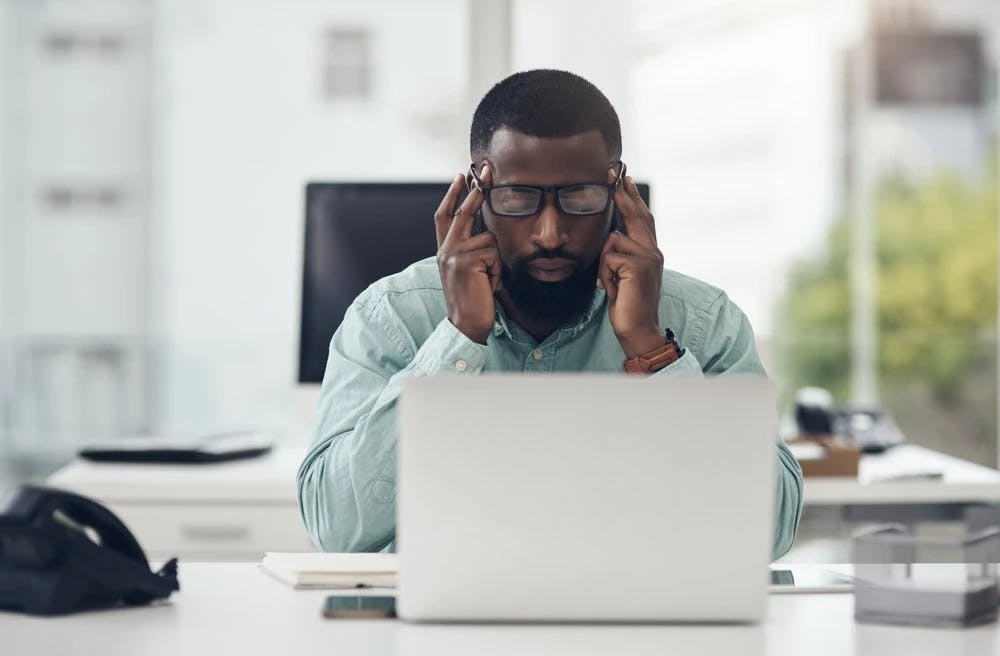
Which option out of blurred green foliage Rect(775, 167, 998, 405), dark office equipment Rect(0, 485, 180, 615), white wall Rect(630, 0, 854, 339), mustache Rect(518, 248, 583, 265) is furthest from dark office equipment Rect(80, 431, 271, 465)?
blurred green foliage Rect(775, 167, 998, 405)

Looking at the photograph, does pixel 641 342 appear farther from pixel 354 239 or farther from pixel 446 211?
pixel 354 239

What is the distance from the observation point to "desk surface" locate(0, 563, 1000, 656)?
3.53ft

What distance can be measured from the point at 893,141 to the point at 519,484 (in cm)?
981

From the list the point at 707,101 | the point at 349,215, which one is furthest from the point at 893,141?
the point at 349,215

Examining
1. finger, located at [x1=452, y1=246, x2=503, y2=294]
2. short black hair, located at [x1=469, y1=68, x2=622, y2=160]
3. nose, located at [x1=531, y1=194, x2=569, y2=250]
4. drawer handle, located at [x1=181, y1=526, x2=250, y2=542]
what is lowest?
drawer handle, located at [x1=181, y1=526, x2=250, y2=542]

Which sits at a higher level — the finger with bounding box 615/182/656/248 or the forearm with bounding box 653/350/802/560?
the finger with bounding box 615/182/656/248

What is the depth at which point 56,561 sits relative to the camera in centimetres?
120

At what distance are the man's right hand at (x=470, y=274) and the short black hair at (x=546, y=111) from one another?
11 cm

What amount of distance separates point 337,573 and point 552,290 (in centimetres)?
50

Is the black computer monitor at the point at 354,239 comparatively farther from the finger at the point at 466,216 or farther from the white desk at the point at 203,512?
the finger at the point at 466,216

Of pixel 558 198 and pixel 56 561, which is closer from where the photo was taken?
pixel 56 561

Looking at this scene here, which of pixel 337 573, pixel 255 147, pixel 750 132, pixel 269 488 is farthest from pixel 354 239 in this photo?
pixel 750 132

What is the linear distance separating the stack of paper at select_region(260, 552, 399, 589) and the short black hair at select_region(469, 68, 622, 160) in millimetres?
581

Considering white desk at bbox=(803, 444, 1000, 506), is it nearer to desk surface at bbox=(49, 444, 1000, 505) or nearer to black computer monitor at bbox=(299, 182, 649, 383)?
desk surface at bbox=(49, 444, 1000, 505)
